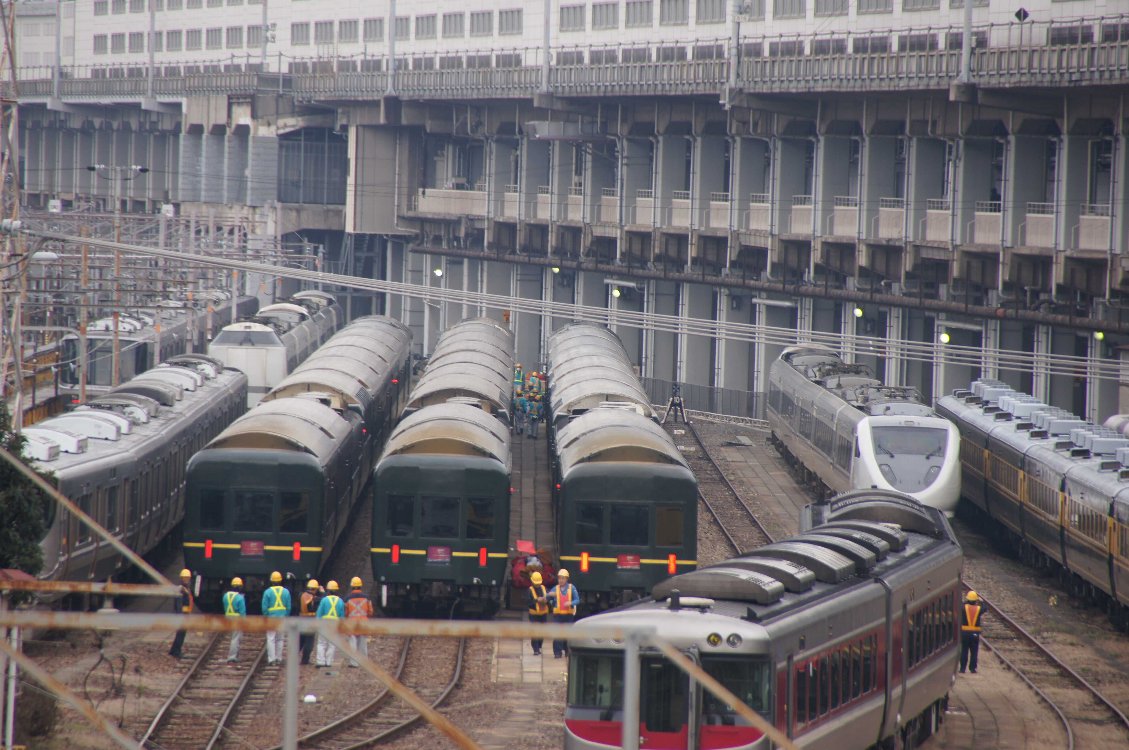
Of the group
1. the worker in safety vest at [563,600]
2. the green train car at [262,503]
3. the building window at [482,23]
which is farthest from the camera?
the building window at [482,23]

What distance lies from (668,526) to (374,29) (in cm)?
5558

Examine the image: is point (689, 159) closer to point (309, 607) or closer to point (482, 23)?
point (482, 23)

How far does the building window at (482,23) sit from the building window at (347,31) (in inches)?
367

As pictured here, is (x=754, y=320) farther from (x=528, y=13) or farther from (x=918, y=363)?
(x=528, y=13)

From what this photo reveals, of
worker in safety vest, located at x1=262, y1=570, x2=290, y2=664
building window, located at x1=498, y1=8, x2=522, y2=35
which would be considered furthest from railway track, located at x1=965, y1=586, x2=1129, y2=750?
building window, located at x1=498, y1=8, x2=522, y2=35

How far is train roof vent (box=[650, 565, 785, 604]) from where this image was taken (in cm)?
1505

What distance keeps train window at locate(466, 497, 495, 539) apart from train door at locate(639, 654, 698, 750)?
10.7m

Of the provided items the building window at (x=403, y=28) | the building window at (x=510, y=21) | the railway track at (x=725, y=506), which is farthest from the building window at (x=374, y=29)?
the railway track at (x=725, y=506)

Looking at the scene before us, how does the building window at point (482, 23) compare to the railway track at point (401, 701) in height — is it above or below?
above

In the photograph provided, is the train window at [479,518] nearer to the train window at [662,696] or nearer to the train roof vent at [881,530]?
the train roof vent at [881,530]

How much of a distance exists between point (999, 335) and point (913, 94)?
731 cm

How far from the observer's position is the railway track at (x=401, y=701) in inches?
731

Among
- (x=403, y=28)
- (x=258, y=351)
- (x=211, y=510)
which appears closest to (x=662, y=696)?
(x=211, y=510)

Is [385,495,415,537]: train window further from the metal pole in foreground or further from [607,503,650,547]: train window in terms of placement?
the metal pole in foreground
